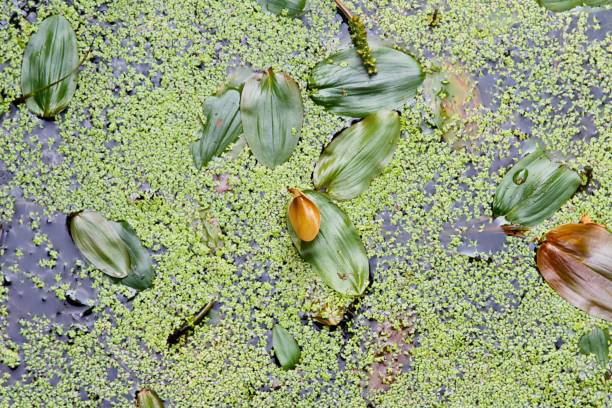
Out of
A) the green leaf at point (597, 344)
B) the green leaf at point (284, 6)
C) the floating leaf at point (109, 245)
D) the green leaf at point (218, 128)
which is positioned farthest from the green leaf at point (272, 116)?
the green leaf at point (597, 344)

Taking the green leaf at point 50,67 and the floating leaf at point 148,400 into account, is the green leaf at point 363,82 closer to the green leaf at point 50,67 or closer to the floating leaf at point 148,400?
the green leaf at point 50,67

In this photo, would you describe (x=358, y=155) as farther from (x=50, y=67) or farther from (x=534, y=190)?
(x=50, y=67)

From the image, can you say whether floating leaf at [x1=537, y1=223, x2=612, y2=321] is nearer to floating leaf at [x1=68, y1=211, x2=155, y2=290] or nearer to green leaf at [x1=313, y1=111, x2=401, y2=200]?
green leaf at [x1=313, y1=111, x2=401, y2=200]

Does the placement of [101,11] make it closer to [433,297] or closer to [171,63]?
[171,63]

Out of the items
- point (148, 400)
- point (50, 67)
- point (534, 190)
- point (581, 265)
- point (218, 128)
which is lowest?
point (148, 400)

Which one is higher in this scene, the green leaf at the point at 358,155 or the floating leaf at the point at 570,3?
the floating leaf at the point at 570,3

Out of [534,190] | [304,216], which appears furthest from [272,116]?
[534,190]

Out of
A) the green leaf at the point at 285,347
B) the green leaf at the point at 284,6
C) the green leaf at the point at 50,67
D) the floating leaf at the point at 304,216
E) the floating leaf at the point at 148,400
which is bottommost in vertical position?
the floating leaf at the point at 148,400
